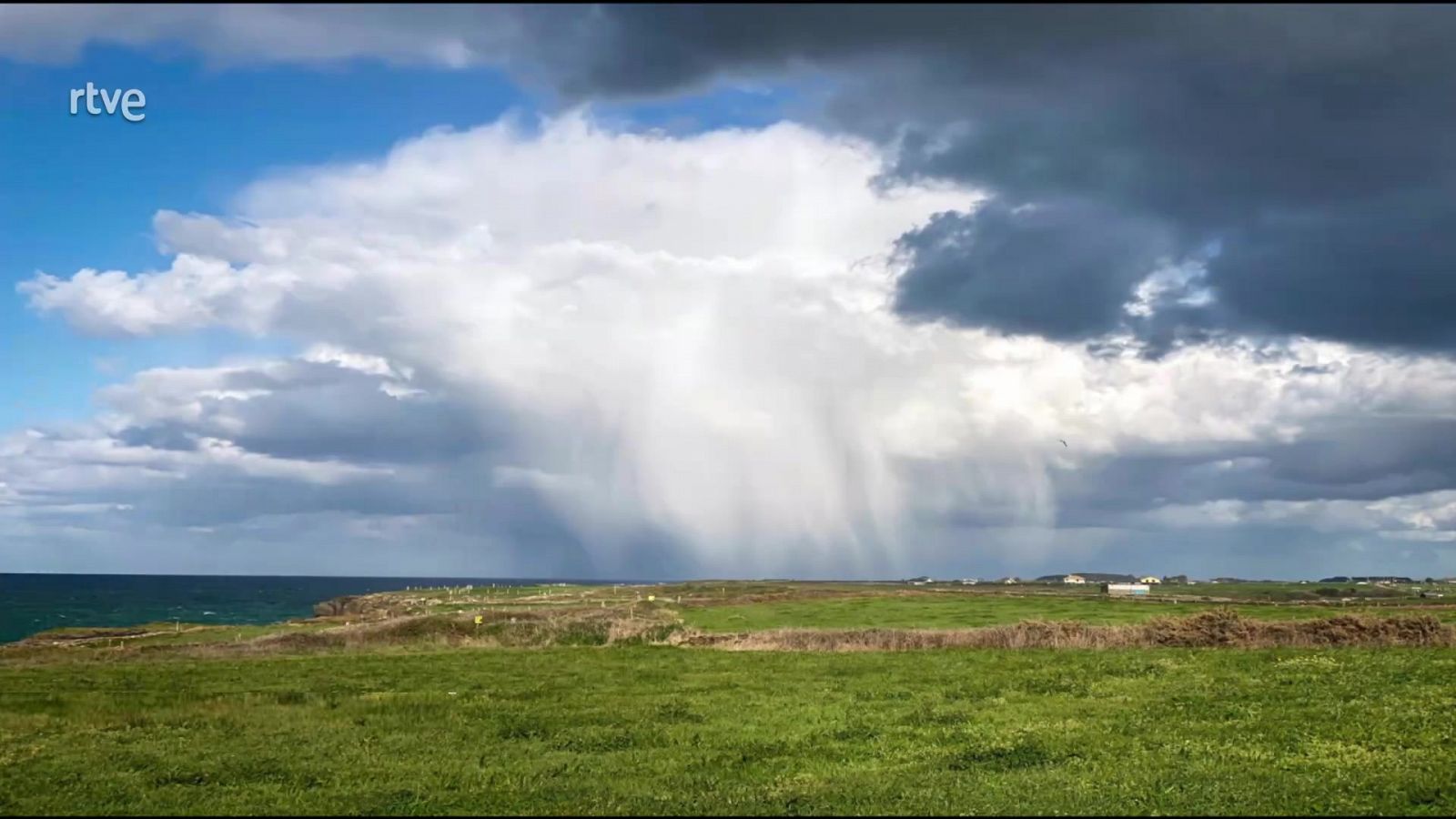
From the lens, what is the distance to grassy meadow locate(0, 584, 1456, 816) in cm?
2116

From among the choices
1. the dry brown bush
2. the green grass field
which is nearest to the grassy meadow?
the green grass field

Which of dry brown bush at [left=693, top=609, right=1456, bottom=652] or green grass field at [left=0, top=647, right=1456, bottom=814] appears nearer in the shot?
green grass field at [left=0, top=647, right=1456, bottom=814]

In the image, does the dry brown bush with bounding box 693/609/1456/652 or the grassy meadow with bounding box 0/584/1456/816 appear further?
the dry brown bush with bounding box 693/609/1456/652

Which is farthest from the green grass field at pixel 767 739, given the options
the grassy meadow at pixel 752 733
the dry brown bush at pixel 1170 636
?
the dry brown bush at pixel 1170 636

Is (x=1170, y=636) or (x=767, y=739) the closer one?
(x=767, y=739)

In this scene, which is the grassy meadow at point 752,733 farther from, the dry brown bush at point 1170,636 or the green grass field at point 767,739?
the dry brown bush at point 1170,636

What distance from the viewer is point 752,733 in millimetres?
29969

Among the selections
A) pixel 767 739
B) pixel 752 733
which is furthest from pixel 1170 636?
pixel 767 739

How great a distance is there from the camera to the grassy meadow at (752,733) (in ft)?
69.4

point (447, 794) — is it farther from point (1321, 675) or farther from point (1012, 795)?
point (1321, 675)

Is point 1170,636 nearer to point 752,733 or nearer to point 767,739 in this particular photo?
point 752,733

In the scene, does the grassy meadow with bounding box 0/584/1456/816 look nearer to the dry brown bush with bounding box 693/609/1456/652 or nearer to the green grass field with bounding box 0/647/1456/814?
the green grass field with bounding box 0/647/1456/814

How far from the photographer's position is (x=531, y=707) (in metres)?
35.5

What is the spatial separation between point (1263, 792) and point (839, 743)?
1080 cm
